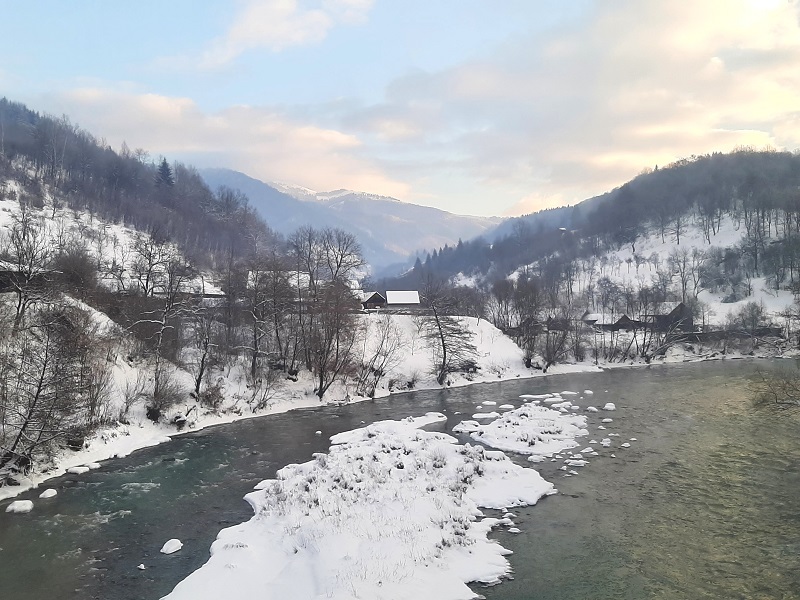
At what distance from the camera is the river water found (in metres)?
11.2

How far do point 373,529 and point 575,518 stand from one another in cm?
624

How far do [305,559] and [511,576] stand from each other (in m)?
5.09

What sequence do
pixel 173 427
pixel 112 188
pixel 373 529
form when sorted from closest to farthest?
1. pixel 373 529
2. pixel 173 427
3. pixel 112 188

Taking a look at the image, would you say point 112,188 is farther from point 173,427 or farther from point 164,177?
→ point 173,427

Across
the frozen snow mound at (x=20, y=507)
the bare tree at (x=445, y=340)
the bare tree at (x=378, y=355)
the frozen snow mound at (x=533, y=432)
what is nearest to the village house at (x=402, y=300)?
the bare tree at (x=378, y=355)

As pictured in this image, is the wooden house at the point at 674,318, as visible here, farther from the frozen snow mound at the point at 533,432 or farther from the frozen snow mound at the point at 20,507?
the frozen snow mound at the point at 20,507

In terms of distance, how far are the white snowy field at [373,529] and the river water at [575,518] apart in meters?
0.82

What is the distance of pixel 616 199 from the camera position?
→ 15550 cm

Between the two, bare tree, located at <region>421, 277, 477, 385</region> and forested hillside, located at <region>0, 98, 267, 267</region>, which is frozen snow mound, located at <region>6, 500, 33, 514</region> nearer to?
bare tree, located at <region>421, 277, 477, 385</region>

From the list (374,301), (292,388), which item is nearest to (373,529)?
(292,388)

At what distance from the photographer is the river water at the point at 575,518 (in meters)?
11.2

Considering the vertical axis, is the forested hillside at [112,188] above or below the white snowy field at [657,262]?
above

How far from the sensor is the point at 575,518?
14734mm

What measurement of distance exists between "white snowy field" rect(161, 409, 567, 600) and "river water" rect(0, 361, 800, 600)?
0.82m
